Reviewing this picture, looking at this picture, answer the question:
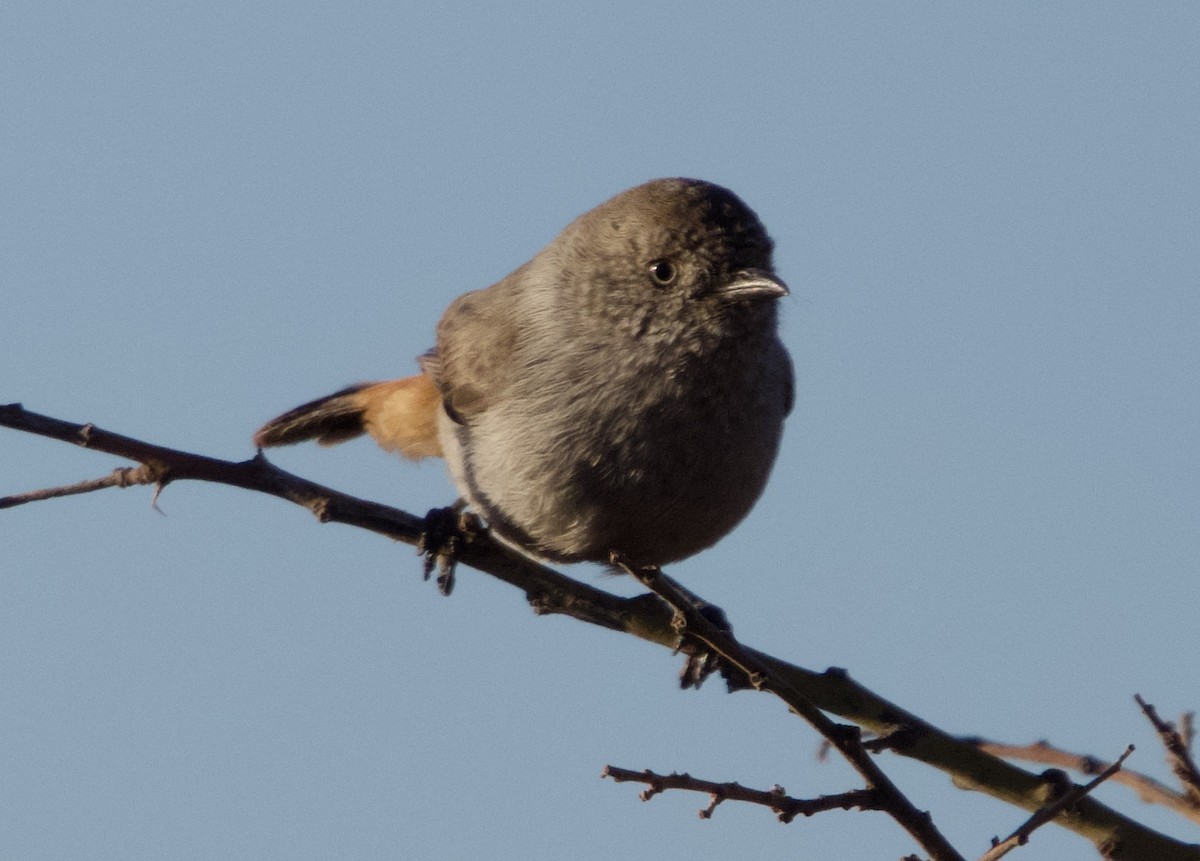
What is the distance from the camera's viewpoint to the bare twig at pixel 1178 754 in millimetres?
2977

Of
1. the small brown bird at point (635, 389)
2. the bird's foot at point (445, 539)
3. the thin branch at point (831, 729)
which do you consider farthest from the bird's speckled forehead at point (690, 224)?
the thin branch at point (831, 729)

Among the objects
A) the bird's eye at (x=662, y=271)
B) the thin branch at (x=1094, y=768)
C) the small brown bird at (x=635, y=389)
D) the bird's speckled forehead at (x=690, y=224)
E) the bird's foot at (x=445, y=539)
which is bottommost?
the thin branch at (x=1094, y=768)

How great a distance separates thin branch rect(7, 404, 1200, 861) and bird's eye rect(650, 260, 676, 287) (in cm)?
165

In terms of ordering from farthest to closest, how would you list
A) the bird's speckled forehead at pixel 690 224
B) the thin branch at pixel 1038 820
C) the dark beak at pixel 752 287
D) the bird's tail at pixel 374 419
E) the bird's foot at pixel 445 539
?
1. the bird's tail at pixel 374 419
2. the bird's speckled forehead at pixel 690 224
3. the dark beak at pixel 752 287
4. the bird's foot at pixel 445 539
5. the thin branch at pixel 1038 820

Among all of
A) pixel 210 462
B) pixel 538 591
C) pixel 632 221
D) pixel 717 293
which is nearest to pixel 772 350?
pixel 717 293

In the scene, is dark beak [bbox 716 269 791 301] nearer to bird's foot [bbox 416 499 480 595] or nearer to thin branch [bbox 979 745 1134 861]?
bird's foot [bbox 416 499 480 595]

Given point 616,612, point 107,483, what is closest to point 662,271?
point 616,612

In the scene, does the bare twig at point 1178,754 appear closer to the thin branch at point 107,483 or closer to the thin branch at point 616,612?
the thin branch at point 616,612

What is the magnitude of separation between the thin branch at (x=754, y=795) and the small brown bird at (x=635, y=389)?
245 cm

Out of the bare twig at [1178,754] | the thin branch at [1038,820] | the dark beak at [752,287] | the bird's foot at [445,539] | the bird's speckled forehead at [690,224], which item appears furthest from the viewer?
the bird's speckled forehead at [690,224]

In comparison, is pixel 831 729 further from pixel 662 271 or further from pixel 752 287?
pixel 662 271

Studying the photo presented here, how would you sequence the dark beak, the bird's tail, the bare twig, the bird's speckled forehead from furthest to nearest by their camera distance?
the bird's tail, the bird's speckled forehead, the dark beak, the bare twig

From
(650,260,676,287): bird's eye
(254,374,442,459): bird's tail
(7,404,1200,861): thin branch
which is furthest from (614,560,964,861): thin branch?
(254,374,442,459): bird's tail

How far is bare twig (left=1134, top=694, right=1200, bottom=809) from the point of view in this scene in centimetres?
298
